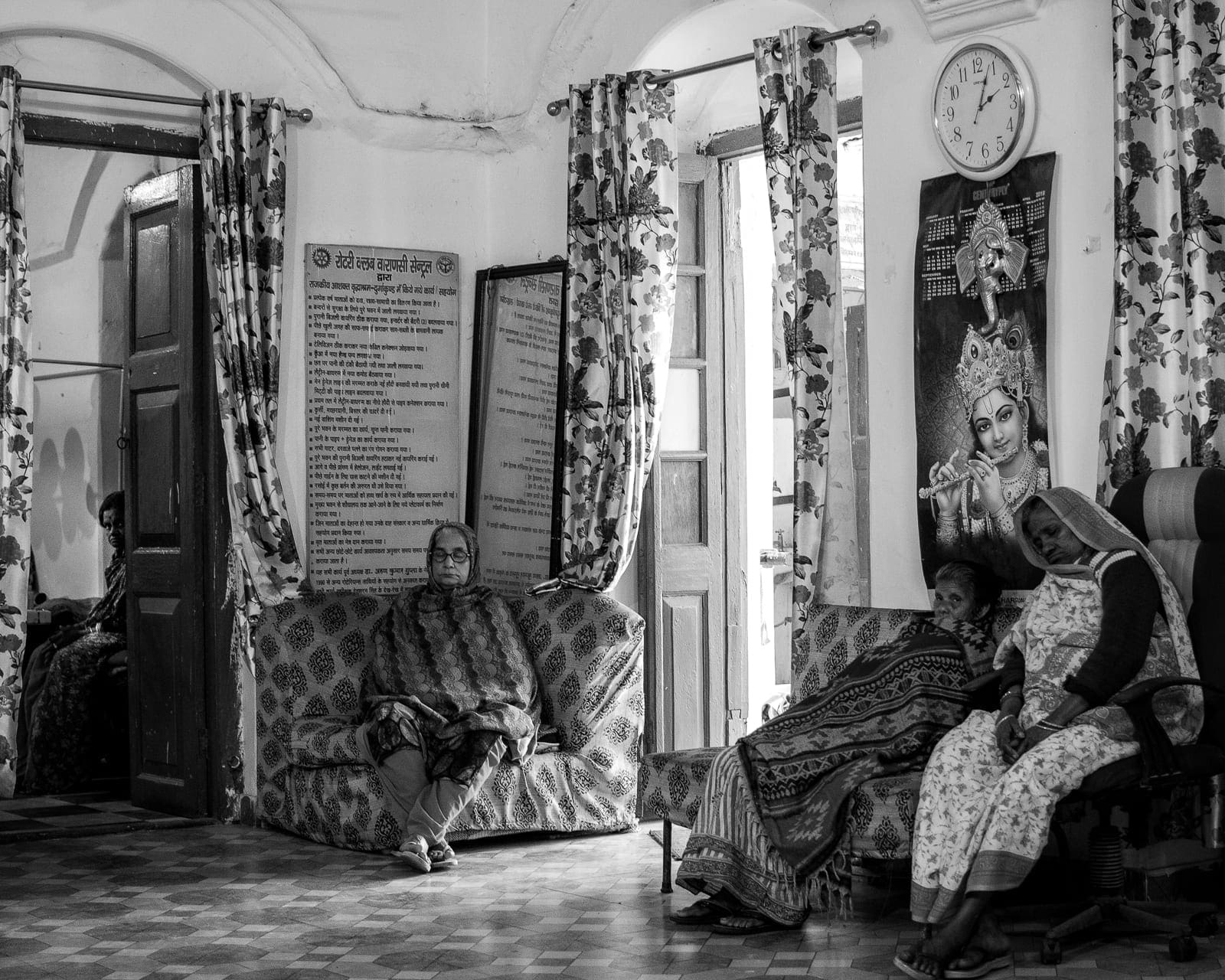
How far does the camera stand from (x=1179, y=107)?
4.63 meters

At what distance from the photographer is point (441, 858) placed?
217 inches

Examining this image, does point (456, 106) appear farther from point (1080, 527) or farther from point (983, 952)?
point (983, 952)

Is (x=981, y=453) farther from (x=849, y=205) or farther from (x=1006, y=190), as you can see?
(x=849, y=205)

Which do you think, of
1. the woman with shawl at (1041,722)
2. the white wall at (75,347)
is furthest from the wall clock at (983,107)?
the white wall at (75,347)

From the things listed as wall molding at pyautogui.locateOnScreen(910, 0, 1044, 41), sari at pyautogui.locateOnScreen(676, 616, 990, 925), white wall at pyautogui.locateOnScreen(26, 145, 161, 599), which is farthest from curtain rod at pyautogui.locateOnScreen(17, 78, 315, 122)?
sari at pyautogui.locateOnScreen(676, 616, 990, 925)

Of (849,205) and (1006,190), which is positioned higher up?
(849,205)

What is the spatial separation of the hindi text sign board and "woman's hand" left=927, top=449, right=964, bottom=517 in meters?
2.36

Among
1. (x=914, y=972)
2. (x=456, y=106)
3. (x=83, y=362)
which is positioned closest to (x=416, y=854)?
(x=914, y=972)

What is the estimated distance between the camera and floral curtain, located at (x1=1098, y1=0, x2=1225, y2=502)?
15.1ft

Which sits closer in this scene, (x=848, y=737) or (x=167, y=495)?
(x=848, y=737)

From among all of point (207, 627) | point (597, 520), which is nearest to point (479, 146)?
point (597, 520)

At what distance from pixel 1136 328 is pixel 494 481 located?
120 inches

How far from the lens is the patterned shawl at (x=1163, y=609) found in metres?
4.27

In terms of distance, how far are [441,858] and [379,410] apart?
83.2 inches
